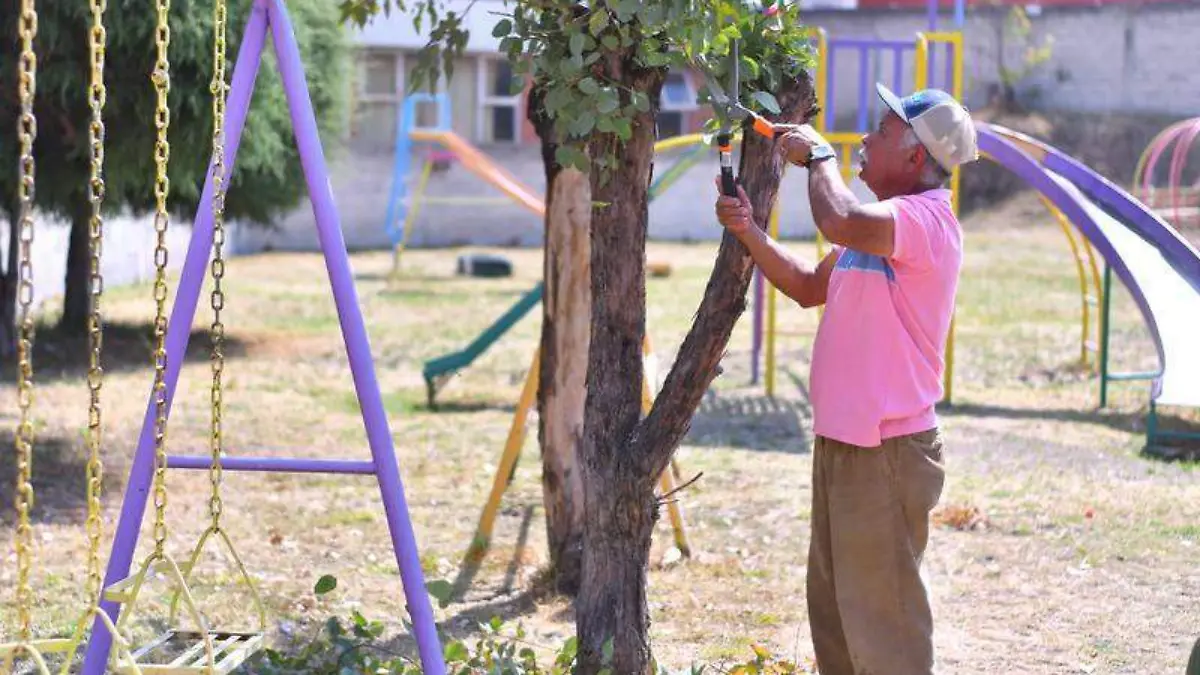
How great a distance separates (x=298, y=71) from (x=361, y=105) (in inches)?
Answer: 820

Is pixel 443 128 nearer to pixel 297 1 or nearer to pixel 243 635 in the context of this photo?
pixel 297 1

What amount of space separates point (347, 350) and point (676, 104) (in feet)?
77.6

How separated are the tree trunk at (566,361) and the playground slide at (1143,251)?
293 cm

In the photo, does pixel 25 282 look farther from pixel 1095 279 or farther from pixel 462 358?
pixel 1095 279

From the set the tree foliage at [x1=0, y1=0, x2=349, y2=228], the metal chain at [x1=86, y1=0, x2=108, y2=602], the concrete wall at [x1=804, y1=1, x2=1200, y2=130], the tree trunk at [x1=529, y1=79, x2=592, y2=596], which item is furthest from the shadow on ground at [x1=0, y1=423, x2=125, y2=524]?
the concrete wall at [x1=804, y1=1, x2=1200, y2=130]

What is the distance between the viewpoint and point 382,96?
25.2 metres

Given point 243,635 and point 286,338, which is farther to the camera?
point 286,338

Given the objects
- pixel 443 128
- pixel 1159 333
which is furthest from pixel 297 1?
pixel 443 128

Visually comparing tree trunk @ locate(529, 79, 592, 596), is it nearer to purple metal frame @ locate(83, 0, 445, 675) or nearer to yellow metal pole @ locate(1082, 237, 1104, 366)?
purple metal frame @ locate(83, 0, 445, 675)

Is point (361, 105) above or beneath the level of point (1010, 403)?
above

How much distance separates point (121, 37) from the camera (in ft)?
26.5

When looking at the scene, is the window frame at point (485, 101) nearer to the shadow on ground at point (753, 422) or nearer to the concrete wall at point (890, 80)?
the concrete wall at point (890, 80)

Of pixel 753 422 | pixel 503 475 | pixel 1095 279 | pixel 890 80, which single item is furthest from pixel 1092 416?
pixel 890 80

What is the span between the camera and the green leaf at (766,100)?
376cm
